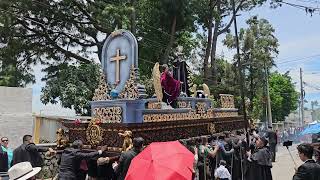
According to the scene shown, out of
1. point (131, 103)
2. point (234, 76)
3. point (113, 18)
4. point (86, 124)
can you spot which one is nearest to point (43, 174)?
point (86, 124)

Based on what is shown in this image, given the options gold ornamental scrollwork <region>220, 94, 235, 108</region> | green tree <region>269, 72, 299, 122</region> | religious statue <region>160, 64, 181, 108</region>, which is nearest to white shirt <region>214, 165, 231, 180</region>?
religious statue <region>160, 64, 181, 108</region>

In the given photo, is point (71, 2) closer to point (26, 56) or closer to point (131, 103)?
point (26, 56)

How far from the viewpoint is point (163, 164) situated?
3.74 meters

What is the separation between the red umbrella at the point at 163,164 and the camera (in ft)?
11.9

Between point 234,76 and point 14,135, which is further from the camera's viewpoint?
point 234,76

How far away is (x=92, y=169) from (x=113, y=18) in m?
12.6

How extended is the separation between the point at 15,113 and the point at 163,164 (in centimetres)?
1277

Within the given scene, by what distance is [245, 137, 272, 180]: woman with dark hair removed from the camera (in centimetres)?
796

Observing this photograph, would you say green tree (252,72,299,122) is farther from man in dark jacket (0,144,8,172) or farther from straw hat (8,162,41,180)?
straw hat (8,162,41,180)

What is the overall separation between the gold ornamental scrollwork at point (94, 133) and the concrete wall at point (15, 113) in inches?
323

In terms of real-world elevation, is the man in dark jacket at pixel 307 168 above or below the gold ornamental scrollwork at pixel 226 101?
below

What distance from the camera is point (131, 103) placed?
7.64 meters

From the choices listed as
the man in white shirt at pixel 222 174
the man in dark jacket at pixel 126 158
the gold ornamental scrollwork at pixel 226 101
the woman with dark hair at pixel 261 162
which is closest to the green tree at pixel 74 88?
the gold ornamental scrollwork at pixel 226 101

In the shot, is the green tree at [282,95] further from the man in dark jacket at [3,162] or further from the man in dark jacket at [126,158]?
A: the man in dark jacket at [126,158]
